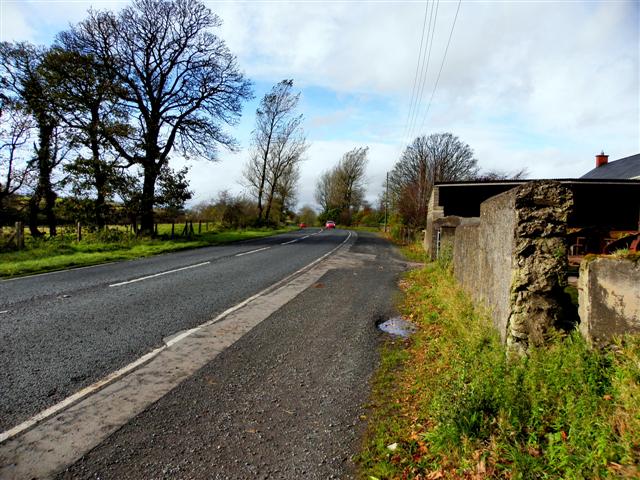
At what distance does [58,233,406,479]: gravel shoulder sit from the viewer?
277cm

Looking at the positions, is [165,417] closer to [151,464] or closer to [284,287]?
[151,464]

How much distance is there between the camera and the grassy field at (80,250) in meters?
12.2

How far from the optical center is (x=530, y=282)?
4086mm

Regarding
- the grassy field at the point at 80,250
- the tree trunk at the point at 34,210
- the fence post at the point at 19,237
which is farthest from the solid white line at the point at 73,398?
the tree trunk at the point at 34,210

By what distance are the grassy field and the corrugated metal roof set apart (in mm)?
23785

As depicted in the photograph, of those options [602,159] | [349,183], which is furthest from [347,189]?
[602,159]

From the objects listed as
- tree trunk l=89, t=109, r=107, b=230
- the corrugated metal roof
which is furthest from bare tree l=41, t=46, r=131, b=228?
the corrugated metal roof

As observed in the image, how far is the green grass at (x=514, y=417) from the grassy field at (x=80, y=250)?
38.2 ft

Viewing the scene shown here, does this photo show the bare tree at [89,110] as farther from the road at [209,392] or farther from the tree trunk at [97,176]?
the road at [209,392]

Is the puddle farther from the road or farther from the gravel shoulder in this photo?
the gravel shoulder

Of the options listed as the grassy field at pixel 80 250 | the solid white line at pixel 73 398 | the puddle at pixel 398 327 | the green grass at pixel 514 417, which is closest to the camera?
the green grass at pixel 514 417

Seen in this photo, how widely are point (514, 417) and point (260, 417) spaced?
2084 millimetres

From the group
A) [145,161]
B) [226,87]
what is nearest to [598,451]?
[145,161]

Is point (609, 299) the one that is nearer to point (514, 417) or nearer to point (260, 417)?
point (514, 417)
